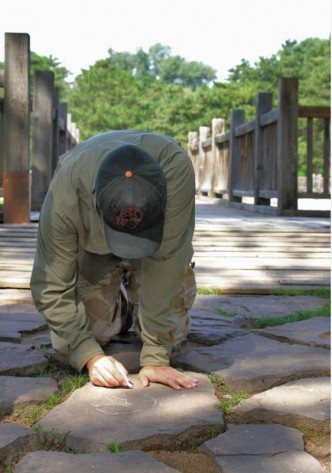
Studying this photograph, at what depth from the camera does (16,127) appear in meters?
6.67

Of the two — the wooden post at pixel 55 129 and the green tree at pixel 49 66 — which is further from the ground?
the green tree at pixel 49 66

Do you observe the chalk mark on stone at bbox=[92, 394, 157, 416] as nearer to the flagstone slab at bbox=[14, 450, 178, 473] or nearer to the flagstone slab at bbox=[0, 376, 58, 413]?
the flagstone slab at bbox=[0, 376, 58, 413]

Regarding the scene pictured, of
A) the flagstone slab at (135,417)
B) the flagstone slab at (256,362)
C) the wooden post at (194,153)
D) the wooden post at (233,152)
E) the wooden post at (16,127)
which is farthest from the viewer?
the wooden post at (194,153)

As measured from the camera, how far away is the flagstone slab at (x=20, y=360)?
9.98 ft

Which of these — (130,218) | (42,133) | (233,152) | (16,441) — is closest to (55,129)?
(42,133)

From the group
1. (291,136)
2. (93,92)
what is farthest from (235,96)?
(291,136)

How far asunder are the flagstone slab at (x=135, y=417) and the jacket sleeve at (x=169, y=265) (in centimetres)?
20

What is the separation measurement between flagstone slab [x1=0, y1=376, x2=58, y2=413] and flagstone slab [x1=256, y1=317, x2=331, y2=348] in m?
1.28

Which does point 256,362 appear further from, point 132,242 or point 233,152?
point 233,152

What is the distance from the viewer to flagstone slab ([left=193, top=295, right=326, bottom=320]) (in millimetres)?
4289

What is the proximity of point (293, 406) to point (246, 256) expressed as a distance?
129 inches

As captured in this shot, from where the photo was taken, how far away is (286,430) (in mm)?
2430

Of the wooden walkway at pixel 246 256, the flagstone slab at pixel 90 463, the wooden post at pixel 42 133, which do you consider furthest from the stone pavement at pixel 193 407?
the wooden post at pixel 42 133

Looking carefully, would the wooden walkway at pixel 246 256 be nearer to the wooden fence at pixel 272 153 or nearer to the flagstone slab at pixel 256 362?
the flagstone slab at pixel 256 362
